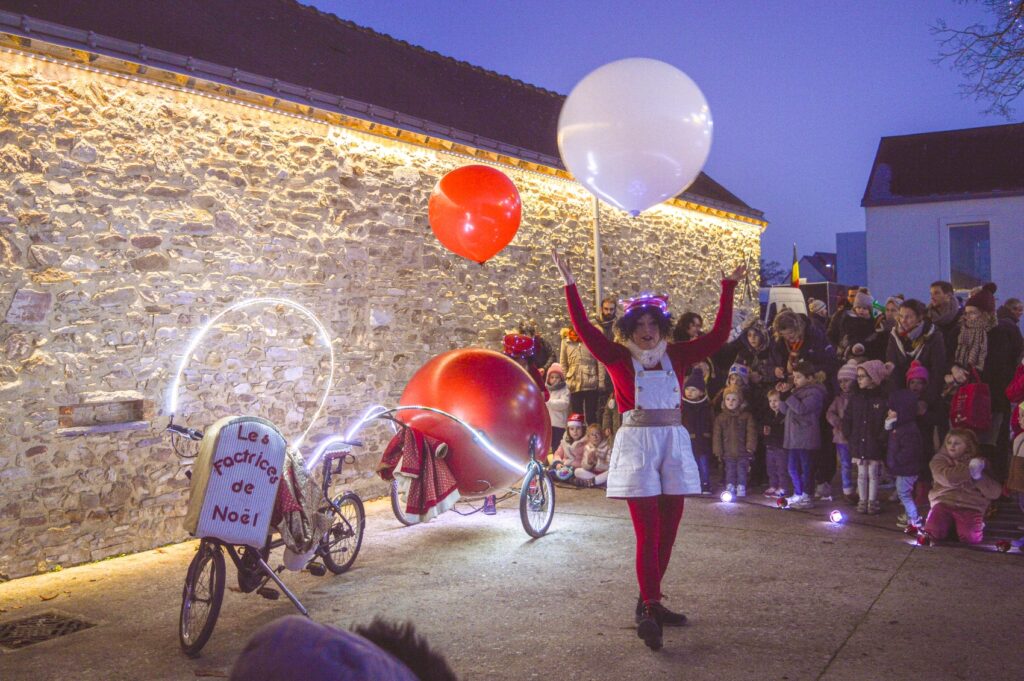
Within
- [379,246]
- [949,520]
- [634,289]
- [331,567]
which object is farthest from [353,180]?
[949,520]

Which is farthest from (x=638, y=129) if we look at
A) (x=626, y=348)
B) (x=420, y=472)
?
(x=420, y=472)

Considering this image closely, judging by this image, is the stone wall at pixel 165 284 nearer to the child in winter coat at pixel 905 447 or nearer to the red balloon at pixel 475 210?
the red balloon at pixel 475 210

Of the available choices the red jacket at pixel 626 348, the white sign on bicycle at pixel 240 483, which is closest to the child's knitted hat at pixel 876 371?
the red jacket at pixel 626 348

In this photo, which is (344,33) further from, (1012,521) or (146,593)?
(1012,521)

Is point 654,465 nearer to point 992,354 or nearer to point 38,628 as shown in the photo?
point 38,628

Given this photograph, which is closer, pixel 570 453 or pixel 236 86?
pixel 236 86

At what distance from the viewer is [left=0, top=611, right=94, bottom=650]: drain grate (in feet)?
13.8

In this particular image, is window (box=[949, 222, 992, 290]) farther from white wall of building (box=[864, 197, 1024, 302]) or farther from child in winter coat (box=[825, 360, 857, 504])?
child in winter coat (box=[825, 360, 857, 504])

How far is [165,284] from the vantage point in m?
6.19

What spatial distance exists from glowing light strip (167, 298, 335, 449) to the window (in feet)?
49.2

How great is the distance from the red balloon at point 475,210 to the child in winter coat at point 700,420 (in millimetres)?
2644

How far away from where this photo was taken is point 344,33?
9.91 metres

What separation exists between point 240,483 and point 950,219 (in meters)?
17.8

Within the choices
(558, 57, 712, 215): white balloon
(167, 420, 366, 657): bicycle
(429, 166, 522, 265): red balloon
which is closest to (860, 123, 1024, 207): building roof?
(429, 166, 522, 265): red balloon
